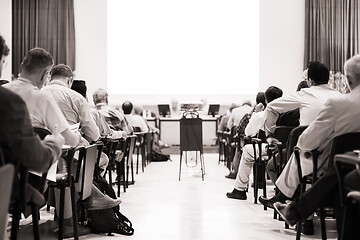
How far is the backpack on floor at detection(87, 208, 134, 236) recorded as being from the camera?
4379 mm

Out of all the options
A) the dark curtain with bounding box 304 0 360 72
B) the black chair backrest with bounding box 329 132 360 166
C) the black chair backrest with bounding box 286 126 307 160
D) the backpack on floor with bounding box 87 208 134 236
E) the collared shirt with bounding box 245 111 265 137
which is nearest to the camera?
the black chair backrest with bounding box 329 132 360 166

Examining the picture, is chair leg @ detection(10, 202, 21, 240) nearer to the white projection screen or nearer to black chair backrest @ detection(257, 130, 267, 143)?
black chair backrest @ detection(257, 130, 267, 143)

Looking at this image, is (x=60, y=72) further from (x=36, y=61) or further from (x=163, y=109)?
(x=163, y=109)

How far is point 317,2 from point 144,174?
24.9 ft

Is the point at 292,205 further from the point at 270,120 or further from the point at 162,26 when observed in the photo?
the point at 162,26

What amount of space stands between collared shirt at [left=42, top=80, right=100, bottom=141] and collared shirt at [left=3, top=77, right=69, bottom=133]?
115cm

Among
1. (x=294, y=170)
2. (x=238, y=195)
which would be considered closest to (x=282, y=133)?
(x=294, y=170)

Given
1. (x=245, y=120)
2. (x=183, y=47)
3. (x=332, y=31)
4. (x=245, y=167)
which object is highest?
(x=332, y=31)

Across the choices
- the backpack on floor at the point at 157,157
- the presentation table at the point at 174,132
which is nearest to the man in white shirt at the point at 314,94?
the backpack on floor at the point at 157,157

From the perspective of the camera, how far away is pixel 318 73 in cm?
457

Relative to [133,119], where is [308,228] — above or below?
below

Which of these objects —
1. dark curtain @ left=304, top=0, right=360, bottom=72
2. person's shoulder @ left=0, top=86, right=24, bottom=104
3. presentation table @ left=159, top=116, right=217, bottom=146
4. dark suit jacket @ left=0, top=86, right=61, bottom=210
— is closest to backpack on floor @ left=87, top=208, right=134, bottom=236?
dark suit jacket @ left=0, top=86, right=61, bottom=210

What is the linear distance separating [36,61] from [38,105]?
0.29 m

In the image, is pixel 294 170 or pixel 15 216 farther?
pixel 294 170
